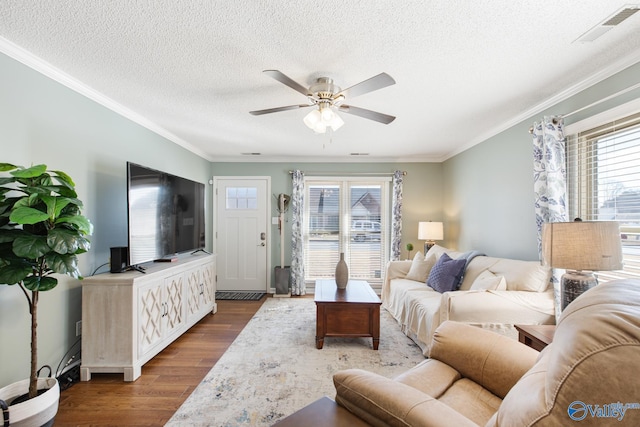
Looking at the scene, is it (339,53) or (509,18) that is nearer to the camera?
(509,18)

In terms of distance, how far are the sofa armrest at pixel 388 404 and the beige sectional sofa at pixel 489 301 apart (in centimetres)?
161

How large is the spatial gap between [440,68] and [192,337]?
3548mm

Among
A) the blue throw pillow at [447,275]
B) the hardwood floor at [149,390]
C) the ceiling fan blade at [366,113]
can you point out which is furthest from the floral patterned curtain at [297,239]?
the ceiling fan blade at [366,113]

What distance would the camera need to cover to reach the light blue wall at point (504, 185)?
88.1 inches

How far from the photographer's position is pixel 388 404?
94cm

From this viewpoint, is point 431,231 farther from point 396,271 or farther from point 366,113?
point 366,113

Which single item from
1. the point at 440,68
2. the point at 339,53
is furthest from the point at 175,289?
the point at 440,68

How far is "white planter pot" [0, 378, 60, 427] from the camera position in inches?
60.5

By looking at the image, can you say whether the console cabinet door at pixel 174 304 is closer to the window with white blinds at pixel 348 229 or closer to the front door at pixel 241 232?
the front door at pixel 241 232

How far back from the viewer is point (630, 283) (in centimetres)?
83

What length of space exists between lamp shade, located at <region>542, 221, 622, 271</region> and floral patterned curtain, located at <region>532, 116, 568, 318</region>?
2.32 ft

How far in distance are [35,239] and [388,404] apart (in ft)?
6.53

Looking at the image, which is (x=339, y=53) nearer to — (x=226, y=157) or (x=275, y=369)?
(x=275, y=369)

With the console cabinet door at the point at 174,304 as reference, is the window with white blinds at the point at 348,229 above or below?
above
